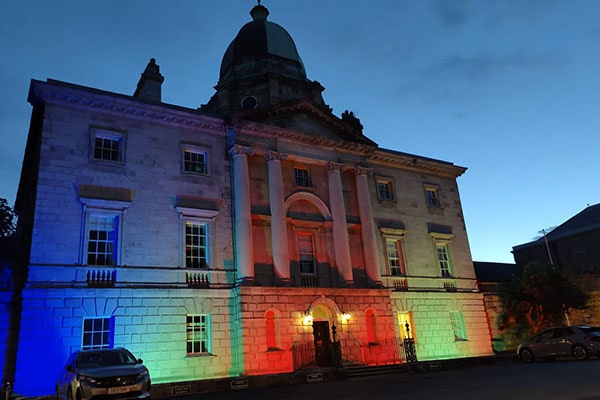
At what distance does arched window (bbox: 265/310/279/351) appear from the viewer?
20.8m

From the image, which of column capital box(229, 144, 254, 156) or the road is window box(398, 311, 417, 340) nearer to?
the road

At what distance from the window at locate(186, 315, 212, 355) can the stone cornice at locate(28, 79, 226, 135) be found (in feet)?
28.7

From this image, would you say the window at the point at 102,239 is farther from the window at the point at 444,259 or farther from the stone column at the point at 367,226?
the window at the point at 444,259

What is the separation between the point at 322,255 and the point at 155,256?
27.6 ft

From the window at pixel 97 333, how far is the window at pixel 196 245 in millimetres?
3891

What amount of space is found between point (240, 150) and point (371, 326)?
35.5ft

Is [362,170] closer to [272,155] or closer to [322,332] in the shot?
[272,155]

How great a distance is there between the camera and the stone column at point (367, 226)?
2472 centimetres

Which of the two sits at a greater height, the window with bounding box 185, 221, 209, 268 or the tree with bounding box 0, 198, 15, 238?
the tree with bounding box 0, 198, 15, 238

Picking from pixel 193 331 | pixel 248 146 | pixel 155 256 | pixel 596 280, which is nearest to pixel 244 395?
pixel 193 331

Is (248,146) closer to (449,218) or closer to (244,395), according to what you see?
(244,395)

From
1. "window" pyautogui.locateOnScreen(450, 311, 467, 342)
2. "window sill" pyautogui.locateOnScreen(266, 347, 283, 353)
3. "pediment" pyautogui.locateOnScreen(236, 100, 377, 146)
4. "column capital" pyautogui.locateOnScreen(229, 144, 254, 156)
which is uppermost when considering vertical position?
"pediment" pyautogui.locateOnScreen(236, 100, 377, 146)

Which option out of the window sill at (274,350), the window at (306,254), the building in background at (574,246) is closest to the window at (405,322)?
the window at (306,254)

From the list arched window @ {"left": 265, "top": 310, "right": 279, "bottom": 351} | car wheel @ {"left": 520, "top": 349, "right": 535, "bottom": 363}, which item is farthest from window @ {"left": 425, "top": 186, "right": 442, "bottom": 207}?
arched window @ {"left": 265, "top": 310, "right": 279, "bottom": 351}
